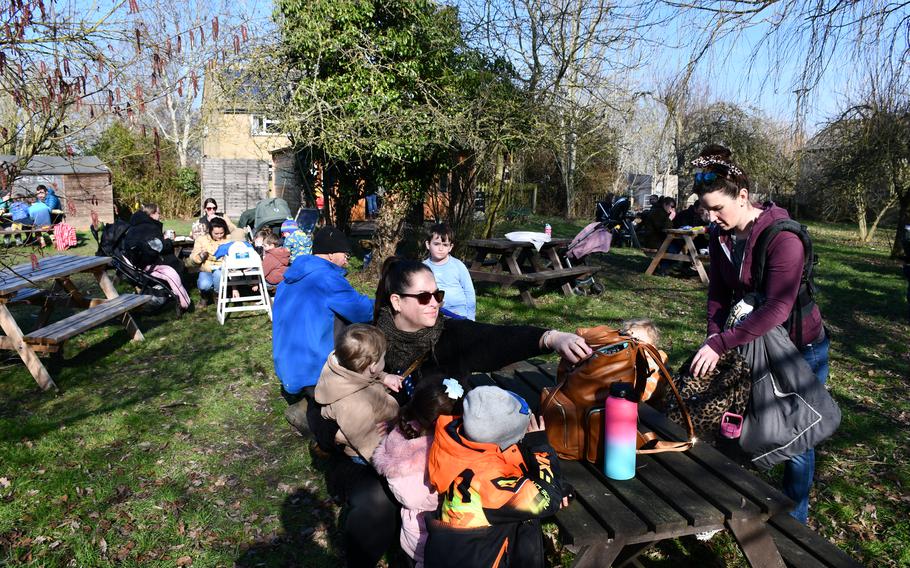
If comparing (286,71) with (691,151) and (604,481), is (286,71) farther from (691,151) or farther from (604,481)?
(691,151)

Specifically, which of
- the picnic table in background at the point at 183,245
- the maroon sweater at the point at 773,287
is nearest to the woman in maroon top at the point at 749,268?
the maroon sweater at the point at 773,287

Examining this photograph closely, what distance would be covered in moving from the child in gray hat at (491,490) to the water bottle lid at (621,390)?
0.33 meters

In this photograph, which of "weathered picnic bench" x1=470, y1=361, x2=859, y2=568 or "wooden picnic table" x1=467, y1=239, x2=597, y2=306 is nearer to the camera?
"weathered picnic bench" x1=470, y1=361, x2=859, y2=568

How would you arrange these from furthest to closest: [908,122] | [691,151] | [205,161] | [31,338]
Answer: [691,151]
[205,161]
[908,122]
[31,338]

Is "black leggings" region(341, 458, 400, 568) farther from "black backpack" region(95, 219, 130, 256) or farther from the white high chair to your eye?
"black backpack" region(95, 219, 130, 256)

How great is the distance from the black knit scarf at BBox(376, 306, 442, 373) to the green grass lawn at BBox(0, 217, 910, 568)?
3.69 ft

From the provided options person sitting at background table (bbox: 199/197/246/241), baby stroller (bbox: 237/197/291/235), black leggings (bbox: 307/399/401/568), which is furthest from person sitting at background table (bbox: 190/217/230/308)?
black leggings (bbox: 307/399/401/568)

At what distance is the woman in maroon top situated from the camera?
283cm

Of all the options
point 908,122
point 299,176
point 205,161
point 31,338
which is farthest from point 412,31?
point 205,161

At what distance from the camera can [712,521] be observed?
6.98ft

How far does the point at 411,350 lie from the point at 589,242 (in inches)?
281

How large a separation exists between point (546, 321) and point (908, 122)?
36.2 ft

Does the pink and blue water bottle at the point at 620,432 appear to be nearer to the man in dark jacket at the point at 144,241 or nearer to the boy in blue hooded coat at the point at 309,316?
the boy in blue hooded coat at the point at 309,316

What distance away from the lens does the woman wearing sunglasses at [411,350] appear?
2.85 metres
